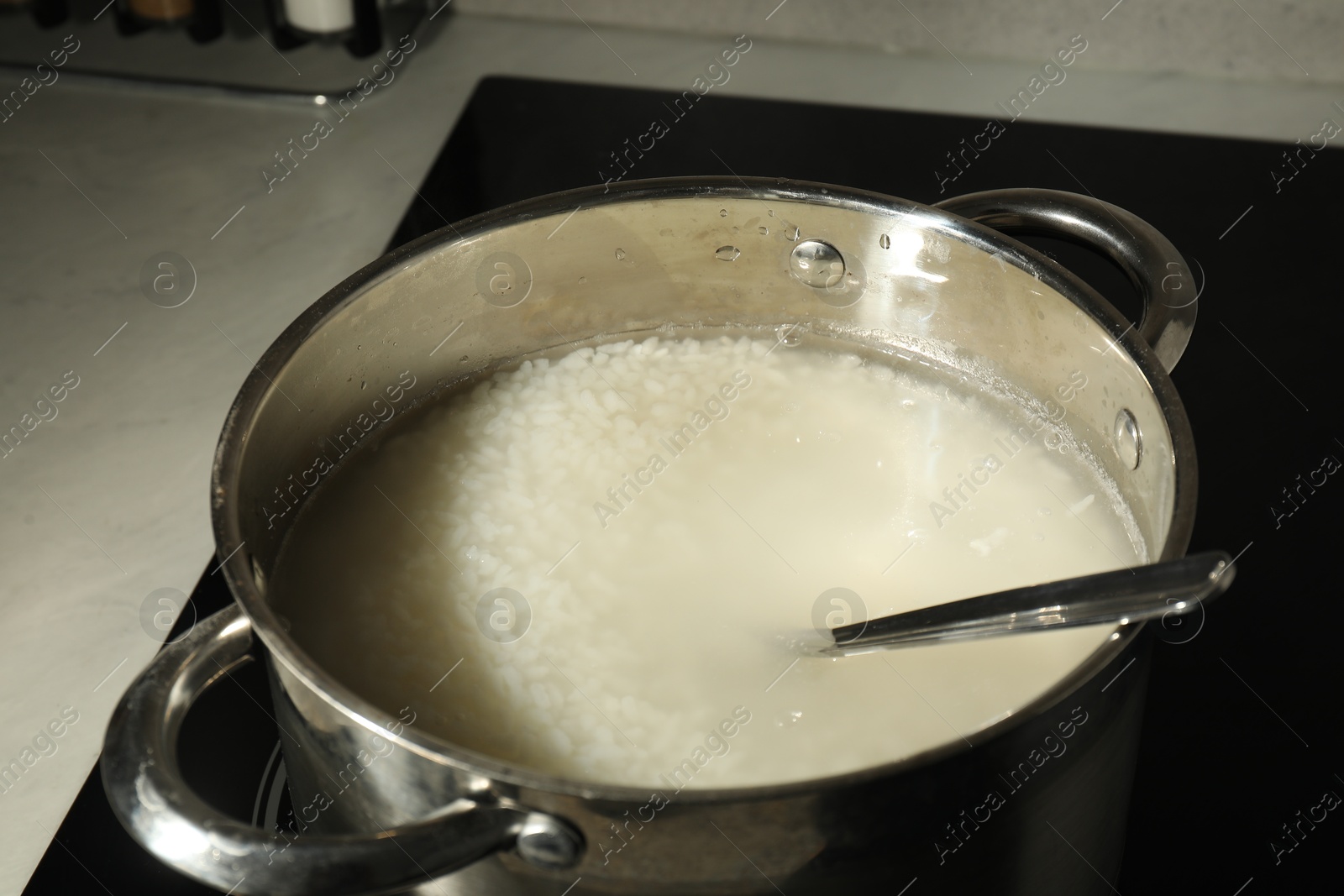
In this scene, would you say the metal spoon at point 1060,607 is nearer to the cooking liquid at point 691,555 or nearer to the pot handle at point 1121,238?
the cooking liquid at point 691,555

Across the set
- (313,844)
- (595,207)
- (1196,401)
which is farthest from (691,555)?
(1196,401)

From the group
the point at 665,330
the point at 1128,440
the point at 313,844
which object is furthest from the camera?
the point at 665,330

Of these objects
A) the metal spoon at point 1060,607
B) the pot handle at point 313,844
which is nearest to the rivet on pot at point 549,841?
the pot handle at point 313,844

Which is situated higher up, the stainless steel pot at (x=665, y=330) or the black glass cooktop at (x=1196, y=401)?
the stainless steel pot at (x=665, y=330)

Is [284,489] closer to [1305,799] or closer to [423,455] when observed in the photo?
[423,455]

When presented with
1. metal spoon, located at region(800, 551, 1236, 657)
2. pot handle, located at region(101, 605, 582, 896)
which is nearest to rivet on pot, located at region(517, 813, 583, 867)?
pot handle, located at region(101, 605, 582, 896)

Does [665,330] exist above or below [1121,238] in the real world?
below

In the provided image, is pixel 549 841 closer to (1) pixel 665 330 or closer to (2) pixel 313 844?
(2) pixel 313 844

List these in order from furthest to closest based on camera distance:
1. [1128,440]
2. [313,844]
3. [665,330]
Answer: [665,330], [1128,440], [313,844]
